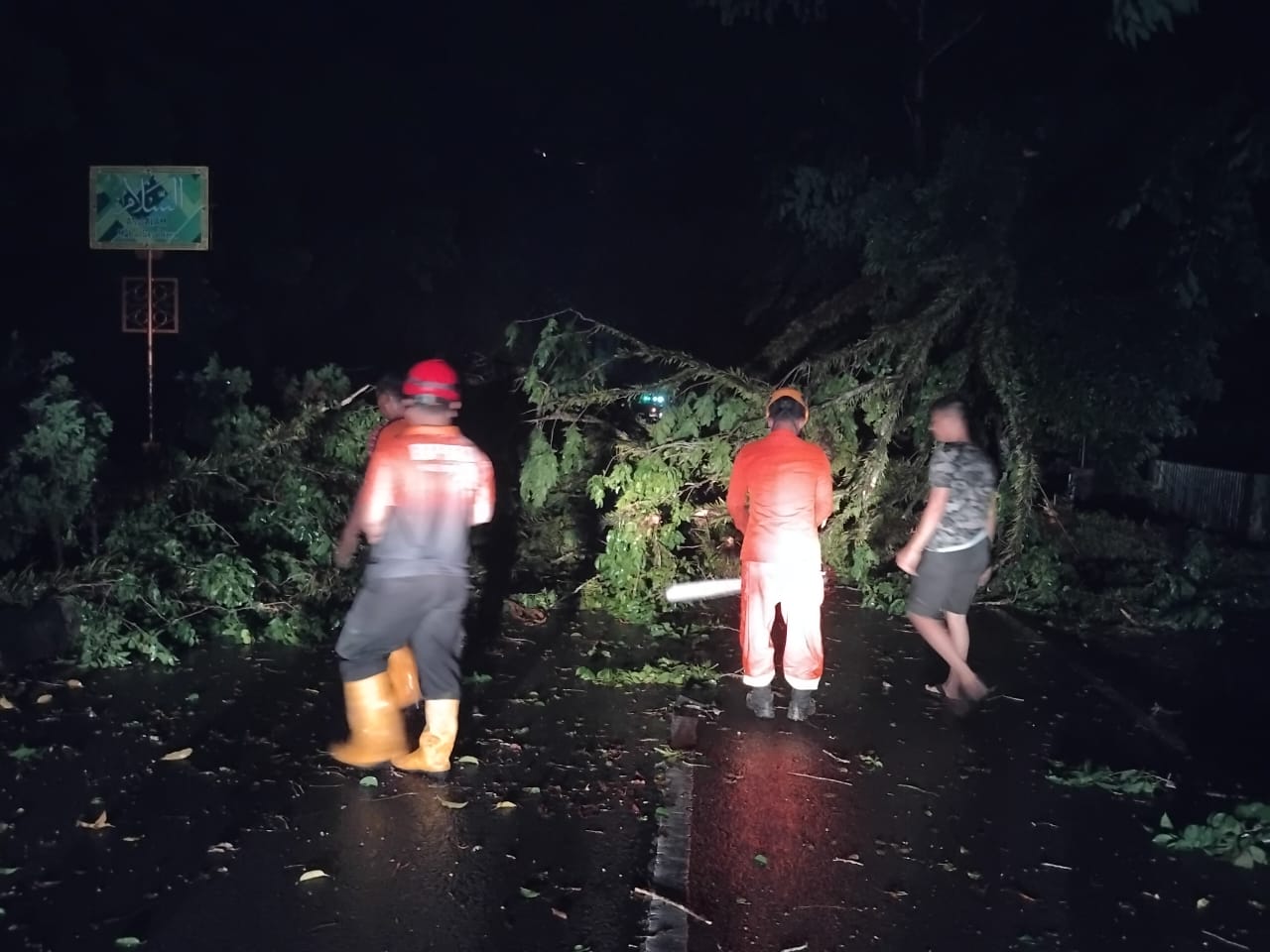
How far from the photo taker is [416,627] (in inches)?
224

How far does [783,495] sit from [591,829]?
2182mm

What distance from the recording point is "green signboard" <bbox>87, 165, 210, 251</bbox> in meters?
9.67

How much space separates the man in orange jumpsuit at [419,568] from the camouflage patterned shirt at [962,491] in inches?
102

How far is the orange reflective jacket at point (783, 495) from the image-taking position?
259 inches

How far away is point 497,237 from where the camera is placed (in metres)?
23.9

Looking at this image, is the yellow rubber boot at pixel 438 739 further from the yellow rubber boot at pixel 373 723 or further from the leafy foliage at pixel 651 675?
the leafy foliage at pixel 651 675

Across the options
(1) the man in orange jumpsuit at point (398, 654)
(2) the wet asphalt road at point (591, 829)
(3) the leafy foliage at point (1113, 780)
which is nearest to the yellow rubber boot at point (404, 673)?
(1) the man in orange jumpsuit at point (398, 654)

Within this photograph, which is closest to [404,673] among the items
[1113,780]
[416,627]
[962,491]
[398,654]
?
[398,654]

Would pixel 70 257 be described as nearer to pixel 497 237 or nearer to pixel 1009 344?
pixel 1009 344

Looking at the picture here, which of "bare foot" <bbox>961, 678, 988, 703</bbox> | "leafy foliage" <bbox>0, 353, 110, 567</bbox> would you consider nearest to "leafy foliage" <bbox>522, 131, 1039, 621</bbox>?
"bare foot" <bbox>961, 678, 988, 703</bbox>

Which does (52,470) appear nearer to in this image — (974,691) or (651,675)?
(651,675)

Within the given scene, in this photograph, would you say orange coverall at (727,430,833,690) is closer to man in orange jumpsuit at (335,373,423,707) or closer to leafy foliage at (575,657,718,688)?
leafy foliage at (575,657,718,688)

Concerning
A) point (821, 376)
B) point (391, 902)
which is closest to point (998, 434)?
point (821, 376)

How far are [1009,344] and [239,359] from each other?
10.0 meters
